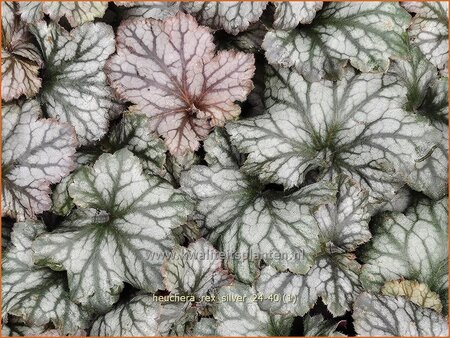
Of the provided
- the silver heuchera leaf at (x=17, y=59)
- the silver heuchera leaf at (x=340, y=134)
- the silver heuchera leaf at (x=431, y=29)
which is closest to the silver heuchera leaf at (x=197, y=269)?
the silver heuchera leaf at (x=340, y=134)

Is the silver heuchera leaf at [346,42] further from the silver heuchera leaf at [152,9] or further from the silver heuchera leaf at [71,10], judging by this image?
the silver heuchera leaf at [71,10]

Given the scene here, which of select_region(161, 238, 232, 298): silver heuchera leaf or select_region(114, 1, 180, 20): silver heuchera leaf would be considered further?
select_region(114, 1, 180, 20): silver heuchera leaf

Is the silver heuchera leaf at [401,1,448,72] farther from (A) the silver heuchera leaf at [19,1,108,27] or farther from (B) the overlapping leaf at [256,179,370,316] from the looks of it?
(A) the silver heuchera leaf at [19,1,108,27]

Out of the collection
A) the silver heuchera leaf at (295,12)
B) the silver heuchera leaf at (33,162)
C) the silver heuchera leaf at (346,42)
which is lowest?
the silver heuchera leaf at (33,162)

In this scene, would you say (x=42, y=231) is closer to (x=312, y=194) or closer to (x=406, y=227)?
(x=312, y=194)

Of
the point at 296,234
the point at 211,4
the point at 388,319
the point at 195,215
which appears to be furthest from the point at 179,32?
the point at 388,319

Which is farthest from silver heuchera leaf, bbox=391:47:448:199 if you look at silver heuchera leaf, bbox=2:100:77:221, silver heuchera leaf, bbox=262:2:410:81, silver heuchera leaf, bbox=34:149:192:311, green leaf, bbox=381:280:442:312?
silver heuchera leaf, bbox=2:100:77:221

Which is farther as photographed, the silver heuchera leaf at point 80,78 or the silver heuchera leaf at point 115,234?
the silver heuchera leaf at point 80,78
